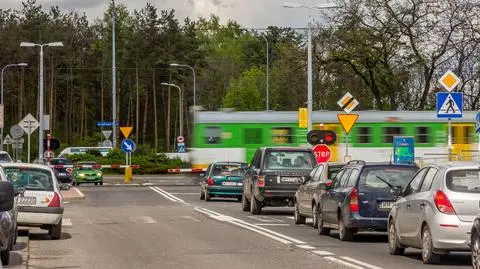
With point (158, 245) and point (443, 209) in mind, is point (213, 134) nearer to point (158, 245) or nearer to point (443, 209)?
point (158, 245)

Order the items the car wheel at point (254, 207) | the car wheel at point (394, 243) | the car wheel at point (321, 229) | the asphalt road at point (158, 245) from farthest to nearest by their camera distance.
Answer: the car wheel at point (254, 207)
the car wheel at point (321, 229)
the car wheel at point (394, 243)
the asphalt road at point (158, 245)

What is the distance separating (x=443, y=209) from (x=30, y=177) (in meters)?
8.96

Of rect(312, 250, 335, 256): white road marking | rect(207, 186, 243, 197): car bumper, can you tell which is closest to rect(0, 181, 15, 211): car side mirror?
rect(312, 250, 335, 256): white road marking

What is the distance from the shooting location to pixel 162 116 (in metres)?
122

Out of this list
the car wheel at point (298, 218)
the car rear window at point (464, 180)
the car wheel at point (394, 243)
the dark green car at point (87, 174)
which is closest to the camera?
the car rear window at point (464, 180)

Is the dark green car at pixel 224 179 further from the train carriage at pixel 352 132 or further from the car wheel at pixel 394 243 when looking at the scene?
the car wheel at pixel 394 243

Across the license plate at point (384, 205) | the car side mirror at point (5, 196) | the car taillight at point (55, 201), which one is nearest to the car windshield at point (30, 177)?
the car taillight at point (55, 201)

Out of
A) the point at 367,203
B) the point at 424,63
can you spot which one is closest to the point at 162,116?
the point at 424,63

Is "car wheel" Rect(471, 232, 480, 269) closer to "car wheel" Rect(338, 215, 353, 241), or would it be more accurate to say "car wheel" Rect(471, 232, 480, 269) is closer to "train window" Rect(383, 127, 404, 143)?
"car wheel" Rect(338, 215, 353, 241)

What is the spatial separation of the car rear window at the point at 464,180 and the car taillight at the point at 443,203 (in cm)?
17

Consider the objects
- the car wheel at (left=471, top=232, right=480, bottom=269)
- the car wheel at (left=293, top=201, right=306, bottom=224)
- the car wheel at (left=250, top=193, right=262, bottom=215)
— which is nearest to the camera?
the car wheel at (left=471, top=232, right=480, bottom=269)

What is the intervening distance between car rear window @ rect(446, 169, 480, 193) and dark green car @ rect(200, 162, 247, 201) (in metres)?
24.9

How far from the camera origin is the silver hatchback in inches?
622

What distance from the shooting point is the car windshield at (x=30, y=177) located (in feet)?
71.4
